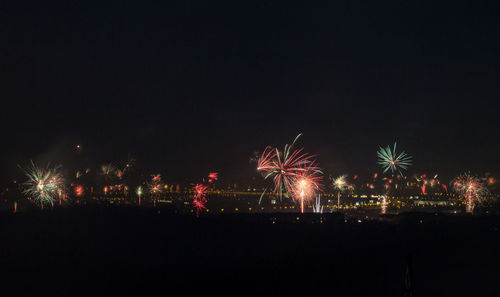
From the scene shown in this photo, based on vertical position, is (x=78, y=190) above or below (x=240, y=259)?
above

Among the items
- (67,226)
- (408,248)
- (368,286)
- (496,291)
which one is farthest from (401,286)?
(67,226)

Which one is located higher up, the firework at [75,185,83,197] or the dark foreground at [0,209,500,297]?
the firework at [75,185,83,197]

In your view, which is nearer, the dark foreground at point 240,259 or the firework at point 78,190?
the dark foreground at point 240,259

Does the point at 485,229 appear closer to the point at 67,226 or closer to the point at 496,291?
the point at 496,291

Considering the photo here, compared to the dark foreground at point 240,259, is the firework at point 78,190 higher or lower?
higher

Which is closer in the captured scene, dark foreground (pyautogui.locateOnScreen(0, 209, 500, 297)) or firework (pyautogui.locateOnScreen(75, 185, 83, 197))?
dark foreground (pyautogui.locateOnScreen(0, 209, 500, 297))

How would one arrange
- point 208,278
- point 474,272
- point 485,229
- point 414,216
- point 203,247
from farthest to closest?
point 414,216
point 485,229
point 203,247
point 474,272
point 208,278

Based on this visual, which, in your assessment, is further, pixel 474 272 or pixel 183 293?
pixel 474 272

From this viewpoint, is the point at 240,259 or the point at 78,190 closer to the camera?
the point at 240,259
